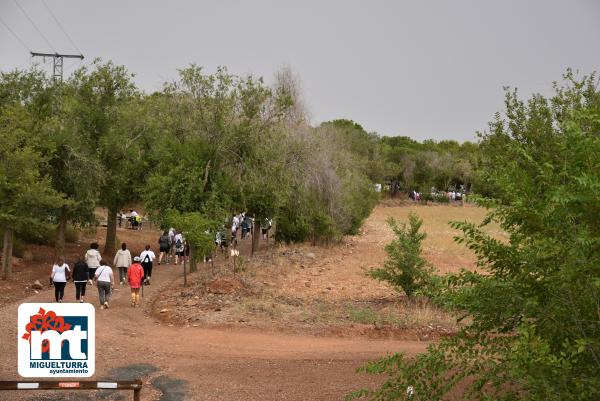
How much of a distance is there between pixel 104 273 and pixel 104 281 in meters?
0.33

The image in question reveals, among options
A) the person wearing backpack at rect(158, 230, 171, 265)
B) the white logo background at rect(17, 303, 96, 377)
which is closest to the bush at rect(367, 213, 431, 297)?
the person wearing backpack at rect(158, 230, 171, 265)

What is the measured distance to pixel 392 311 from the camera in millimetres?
19969

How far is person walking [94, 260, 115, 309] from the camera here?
1855 centimetres

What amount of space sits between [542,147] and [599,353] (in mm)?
10153

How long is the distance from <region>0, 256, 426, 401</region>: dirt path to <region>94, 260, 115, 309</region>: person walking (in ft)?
1.79

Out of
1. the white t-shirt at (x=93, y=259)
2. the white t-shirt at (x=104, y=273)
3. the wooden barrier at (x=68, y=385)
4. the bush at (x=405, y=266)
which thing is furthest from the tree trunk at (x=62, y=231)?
the wooden barrier at (x=68, y=385)

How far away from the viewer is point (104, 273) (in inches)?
732

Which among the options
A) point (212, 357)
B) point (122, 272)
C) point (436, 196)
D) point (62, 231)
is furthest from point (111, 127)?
point (436, 196)

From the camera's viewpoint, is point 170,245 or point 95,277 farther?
point 170,245

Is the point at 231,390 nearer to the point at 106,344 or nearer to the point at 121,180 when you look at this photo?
the point at 106,344

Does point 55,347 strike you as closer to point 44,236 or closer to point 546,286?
point 546,286

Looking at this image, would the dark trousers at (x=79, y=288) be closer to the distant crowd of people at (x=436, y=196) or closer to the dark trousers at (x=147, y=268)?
the dark trousers at (x=147, y=268)

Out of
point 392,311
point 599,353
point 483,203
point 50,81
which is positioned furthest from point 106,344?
point 50,81

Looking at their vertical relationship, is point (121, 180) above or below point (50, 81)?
below
